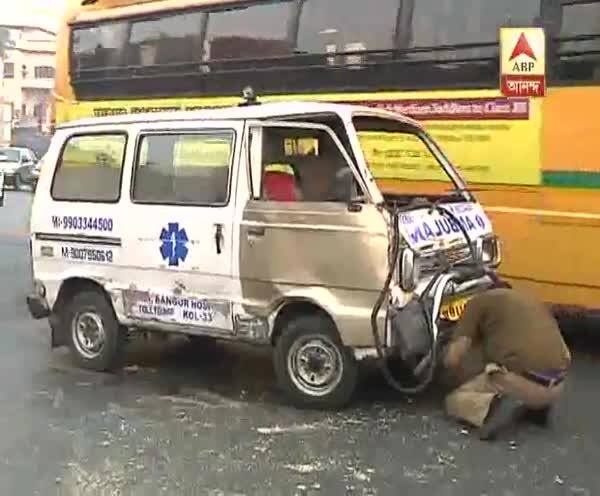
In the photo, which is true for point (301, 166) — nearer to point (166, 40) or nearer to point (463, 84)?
point (463, 84)

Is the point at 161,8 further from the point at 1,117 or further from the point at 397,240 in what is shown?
the point at 1,117

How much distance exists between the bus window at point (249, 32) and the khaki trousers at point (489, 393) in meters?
4.51

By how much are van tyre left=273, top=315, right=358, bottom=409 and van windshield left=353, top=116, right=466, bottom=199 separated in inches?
51.4

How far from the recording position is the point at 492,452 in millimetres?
6480

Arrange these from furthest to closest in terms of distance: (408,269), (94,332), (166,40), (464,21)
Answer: (166,40)
(464,21)
(94,332)
(408,269)

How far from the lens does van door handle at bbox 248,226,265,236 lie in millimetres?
7484

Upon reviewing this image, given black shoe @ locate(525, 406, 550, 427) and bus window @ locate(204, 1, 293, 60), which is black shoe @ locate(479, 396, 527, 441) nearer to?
black shoe @ locate(525, 406, 550, 427)

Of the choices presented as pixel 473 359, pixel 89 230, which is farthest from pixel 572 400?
pixel 89 230

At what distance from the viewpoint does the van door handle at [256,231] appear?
748cm

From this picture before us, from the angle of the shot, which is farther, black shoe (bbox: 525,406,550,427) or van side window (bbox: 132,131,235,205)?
van side window (bbox: 132,131,235,205)

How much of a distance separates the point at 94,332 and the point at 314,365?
2.09 m

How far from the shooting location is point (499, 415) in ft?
22.2

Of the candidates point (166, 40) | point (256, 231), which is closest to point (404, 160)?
point (256, 231)

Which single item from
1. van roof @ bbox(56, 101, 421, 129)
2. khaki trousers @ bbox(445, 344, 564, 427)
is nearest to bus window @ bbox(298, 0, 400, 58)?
van roof @ bbox(56, 101, 421, 129)
